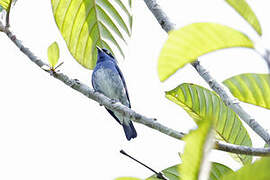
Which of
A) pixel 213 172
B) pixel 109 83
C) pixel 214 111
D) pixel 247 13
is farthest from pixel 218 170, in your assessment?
pixel 109 83

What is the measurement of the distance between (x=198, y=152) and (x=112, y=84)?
487 cm

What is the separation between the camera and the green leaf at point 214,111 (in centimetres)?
233

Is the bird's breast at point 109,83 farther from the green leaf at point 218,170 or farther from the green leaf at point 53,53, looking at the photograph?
the green leaf at point 218,170

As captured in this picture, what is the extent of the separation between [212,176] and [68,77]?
1073 millimetres

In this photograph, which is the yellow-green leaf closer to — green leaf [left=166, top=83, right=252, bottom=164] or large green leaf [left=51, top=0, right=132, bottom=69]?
green leaf [left=166, top=83, right=252, bottom=164]

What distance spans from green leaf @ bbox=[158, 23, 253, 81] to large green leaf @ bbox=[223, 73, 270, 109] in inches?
18.0

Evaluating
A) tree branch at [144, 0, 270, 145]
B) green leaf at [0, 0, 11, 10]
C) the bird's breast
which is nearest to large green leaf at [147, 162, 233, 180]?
tree branch at [144, 0, 270, 145]

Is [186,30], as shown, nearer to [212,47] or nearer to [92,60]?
[212,47]

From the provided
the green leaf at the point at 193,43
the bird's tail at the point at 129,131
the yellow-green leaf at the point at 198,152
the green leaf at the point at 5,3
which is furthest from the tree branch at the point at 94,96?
the bird's tail at the point at 129,131

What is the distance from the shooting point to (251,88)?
5.40ft

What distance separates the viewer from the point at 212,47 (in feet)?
3.98

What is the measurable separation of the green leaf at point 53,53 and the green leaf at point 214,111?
66cm

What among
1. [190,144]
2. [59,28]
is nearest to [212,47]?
[190,144]

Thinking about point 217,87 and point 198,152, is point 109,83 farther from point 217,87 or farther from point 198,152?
point 198,152
